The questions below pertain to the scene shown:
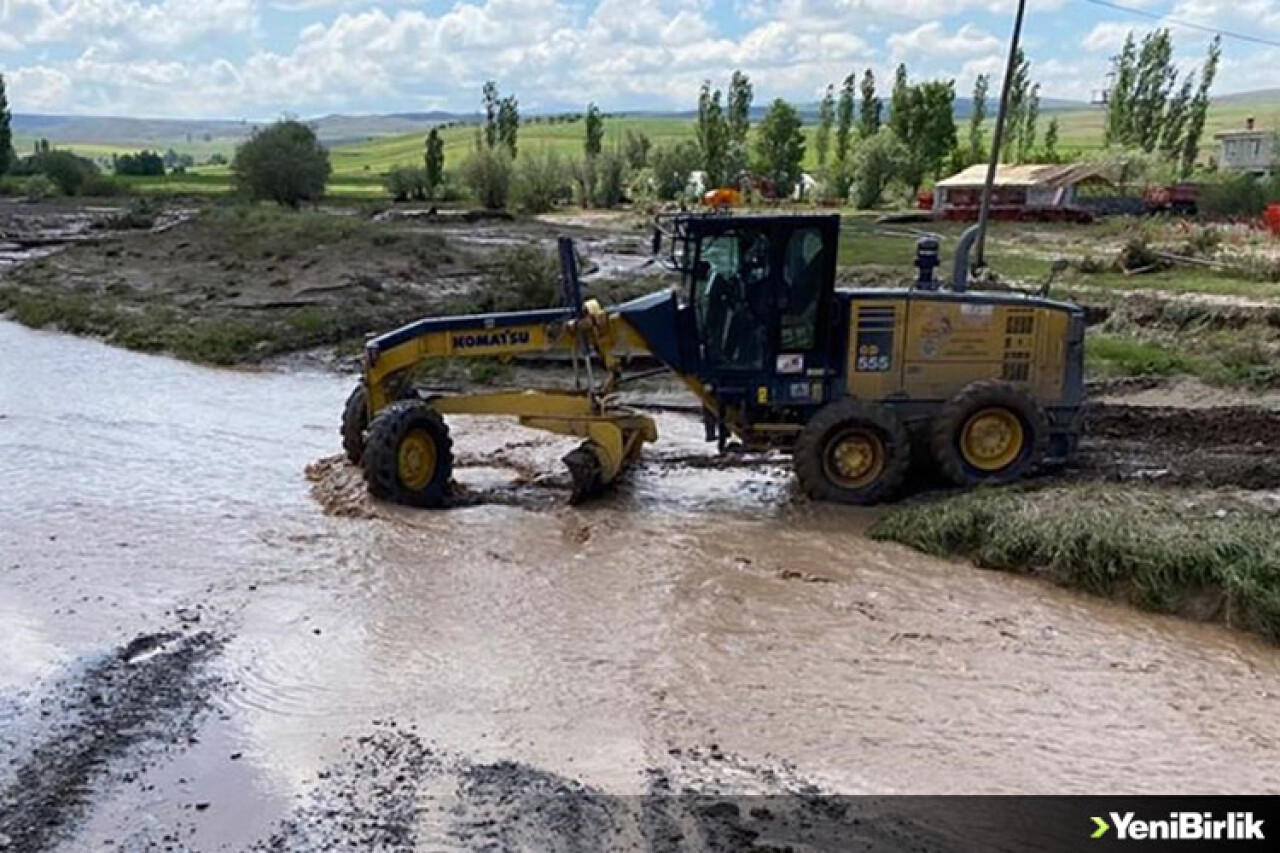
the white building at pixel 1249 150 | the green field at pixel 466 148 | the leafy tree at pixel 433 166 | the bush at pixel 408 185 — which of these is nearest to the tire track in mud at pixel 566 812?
the green field at pixel 466 148

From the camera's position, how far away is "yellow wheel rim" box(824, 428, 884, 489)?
11.8 meters

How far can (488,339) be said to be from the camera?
12000mm

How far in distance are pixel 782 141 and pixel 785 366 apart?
7587 cm

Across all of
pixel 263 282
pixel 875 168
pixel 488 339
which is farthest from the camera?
pixel 875 168

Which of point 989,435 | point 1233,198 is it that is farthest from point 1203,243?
point 1233,198

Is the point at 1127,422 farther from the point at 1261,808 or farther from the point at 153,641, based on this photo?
the point at 153,641

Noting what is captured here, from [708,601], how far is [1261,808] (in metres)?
4.19

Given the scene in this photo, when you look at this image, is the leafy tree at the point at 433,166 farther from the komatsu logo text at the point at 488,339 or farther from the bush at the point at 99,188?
the komatsu logo text at the point at 488,339

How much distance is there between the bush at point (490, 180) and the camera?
69.2 metres

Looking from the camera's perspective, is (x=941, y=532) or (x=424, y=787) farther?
(x=941, y=532)

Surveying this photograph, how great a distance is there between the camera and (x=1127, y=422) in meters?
14.6

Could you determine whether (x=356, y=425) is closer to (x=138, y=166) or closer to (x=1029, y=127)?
(x=1029, y=127)

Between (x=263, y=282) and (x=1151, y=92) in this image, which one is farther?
(x=1151, y=92)

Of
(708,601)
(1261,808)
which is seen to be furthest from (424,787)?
(1261,808)
